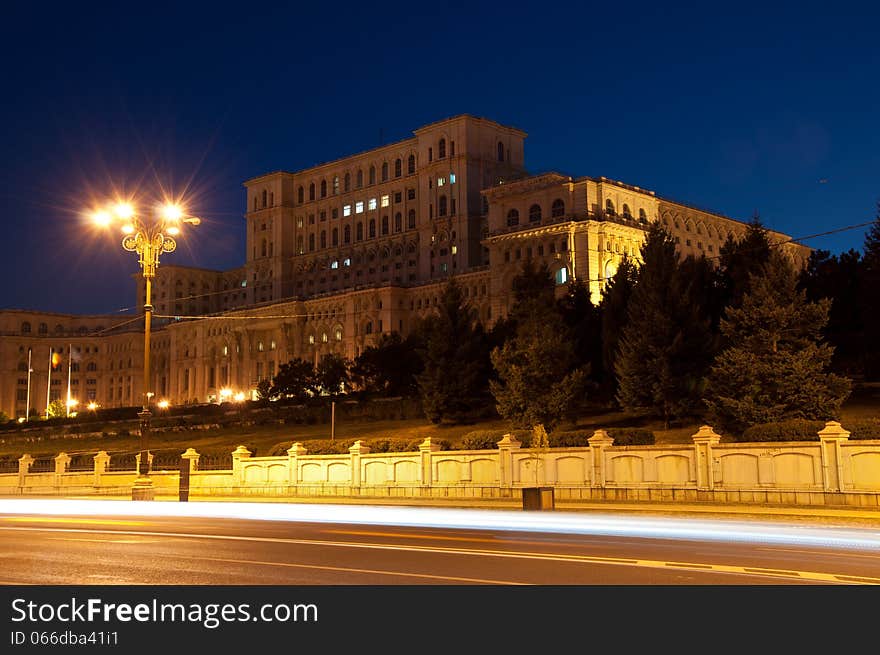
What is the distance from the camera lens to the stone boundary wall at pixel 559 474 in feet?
88.2

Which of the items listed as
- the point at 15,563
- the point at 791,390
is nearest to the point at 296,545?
the point at 15,563

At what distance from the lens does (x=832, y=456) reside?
1054 inches

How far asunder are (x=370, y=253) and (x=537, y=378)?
86.7m

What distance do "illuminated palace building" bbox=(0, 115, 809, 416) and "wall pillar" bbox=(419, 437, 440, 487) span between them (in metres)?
59.6

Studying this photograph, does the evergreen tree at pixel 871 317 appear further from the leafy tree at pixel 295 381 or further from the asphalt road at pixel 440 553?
the leafy tree at pixel 295 381

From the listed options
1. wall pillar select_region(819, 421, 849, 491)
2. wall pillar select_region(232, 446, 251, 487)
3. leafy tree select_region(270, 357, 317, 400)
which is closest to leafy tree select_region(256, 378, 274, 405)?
leafy tree select_region(270, 357, 317, 400)

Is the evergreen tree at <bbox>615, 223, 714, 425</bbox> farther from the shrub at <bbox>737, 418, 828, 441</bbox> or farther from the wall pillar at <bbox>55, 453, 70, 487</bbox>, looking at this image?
the wall pillar at <bbox>55, 453, 70, 487</bbox>

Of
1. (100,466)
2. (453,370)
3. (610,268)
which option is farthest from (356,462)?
(610,268)

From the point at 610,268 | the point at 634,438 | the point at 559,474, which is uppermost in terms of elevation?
the point at 610,268

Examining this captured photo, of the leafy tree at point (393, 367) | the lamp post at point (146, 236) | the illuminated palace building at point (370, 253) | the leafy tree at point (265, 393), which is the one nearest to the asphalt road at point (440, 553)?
the lamp post at point (146, 236)

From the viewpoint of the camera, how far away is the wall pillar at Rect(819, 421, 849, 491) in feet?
87.0

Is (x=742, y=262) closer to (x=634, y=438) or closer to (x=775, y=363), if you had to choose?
(x=775, y=363)

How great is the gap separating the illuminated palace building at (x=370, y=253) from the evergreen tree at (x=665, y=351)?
4721cm
